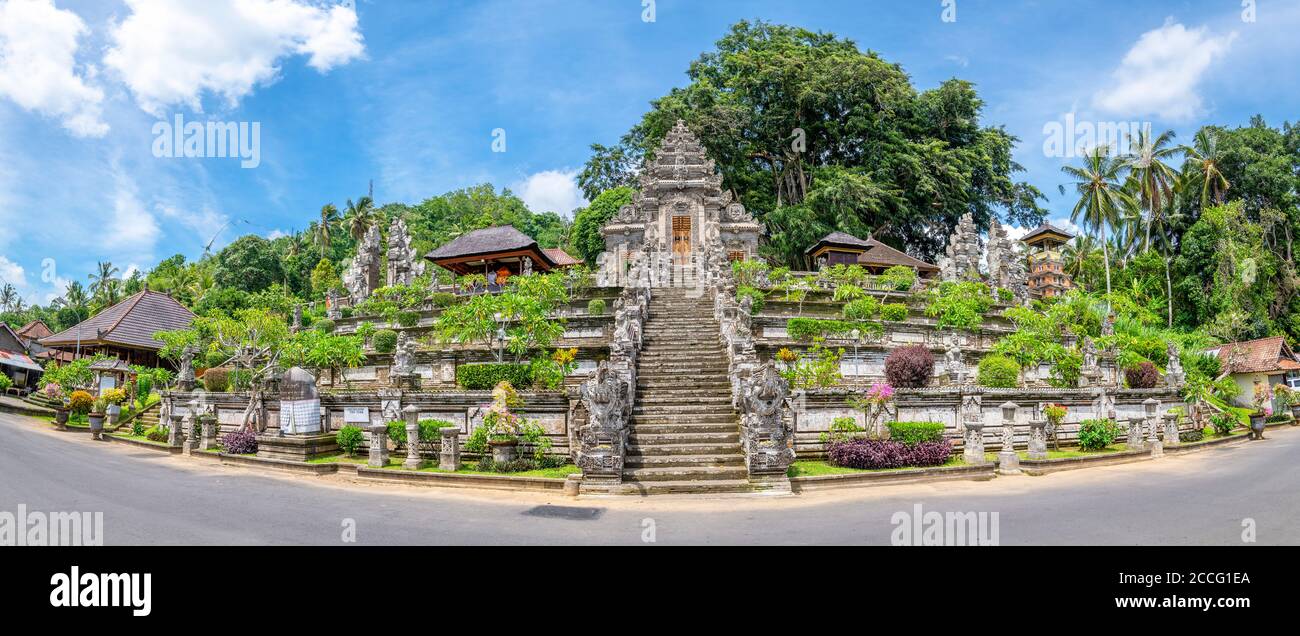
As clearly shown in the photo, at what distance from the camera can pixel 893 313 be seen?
22.5 metres

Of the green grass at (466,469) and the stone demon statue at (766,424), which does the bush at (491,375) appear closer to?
the green grass at (466,469)

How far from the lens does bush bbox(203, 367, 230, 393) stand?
22.2 meters

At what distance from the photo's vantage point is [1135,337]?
26188 millimetres

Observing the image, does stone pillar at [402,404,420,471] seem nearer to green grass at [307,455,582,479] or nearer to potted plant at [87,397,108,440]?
green grass at [307,455,582,479]

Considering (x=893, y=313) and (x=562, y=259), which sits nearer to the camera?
(x=893, y=313)

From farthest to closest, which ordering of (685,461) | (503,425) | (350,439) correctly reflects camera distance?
(350,439), (503,425), (685,461)

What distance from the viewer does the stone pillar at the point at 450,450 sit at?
535 inches

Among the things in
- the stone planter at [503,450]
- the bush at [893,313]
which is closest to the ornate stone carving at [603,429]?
the stone planter at [503,450]

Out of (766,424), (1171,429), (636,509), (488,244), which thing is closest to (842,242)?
(488,244)

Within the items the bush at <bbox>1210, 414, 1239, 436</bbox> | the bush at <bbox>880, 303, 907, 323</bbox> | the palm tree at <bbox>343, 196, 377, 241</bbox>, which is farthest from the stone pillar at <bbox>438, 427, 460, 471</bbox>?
the palm tree at <bbox>343, 196, 377, 241</bbox>

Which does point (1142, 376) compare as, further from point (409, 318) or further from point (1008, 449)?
point (409, 318)

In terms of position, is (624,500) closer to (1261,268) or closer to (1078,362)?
(1078,362)

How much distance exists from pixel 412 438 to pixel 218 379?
1255 centimetres

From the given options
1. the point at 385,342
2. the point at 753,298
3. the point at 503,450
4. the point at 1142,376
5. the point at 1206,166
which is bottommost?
the point at 503,450
